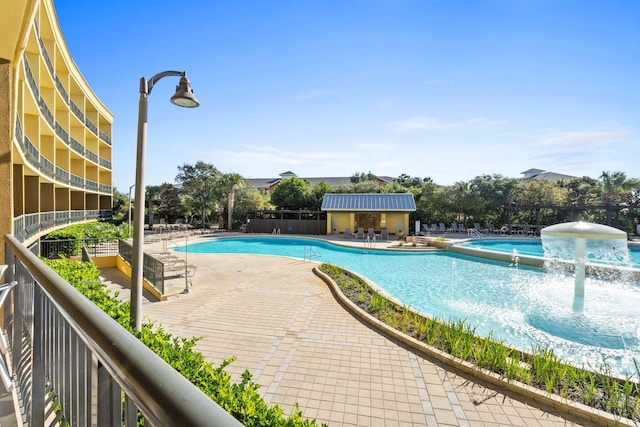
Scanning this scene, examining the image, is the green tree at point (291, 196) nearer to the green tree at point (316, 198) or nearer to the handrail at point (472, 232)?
the green tree at point (316, 198)

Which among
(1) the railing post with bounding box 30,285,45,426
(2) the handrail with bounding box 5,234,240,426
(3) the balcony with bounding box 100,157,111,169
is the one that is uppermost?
(3) the balcony with bounding box 100,157,111,169

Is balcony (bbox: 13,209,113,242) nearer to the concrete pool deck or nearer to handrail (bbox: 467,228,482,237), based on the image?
the concrete pool deck

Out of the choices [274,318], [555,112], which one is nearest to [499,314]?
[274,318]

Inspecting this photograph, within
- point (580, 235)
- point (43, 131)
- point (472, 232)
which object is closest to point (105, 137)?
point (43, 131)

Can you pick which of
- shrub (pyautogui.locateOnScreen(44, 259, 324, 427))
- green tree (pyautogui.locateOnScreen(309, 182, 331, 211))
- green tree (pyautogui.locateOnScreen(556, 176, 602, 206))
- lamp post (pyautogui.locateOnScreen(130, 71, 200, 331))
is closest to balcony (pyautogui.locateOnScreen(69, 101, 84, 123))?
lamp post (pyautogui.locateOnScreen(130, 71, 200, 331))

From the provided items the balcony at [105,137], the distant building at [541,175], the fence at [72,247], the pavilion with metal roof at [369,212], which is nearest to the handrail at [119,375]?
the fence at [72,247]

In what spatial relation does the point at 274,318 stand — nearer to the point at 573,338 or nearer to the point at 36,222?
the point at 573,338

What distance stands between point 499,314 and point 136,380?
9638 mm

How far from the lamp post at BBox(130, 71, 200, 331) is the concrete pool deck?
1.47m

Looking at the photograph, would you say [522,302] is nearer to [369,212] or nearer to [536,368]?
[536,368]

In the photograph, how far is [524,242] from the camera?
2366 centimetres

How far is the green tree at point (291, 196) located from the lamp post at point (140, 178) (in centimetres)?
2670

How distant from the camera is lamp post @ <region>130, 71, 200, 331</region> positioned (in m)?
5.02

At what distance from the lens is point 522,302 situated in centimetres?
944
